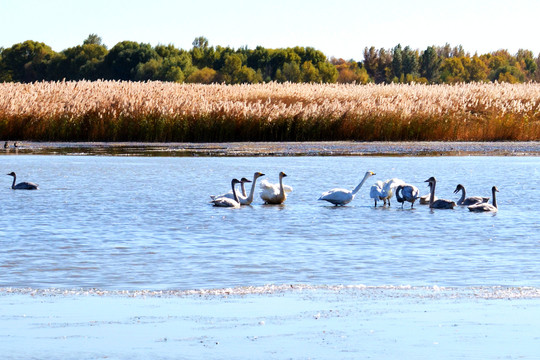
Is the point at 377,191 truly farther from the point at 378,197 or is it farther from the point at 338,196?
the point at 338,196

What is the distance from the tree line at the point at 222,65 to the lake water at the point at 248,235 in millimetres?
73018

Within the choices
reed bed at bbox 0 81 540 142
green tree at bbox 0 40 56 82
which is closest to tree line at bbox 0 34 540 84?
green tree at bbox 0 40 56 82

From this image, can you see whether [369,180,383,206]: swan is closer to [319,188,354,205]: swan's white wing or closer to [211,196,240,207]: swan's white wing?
[319,188,354,205]: swan's white wing

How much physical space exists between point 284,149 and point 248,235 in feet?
51.7

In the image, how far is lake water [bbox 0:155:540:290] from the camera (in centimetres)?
813

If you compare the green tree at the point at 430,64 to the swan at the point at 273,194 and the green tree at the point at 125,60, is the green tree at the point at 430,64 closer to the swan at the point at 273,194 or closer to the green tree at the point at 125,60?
the green tree at the point at 125,60

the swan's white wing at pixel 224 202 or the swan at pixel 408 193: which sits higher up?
the swan at pixel 408 193

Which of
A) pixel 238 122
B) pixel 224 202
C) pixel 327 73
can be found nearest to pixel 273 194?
pixel 224 202

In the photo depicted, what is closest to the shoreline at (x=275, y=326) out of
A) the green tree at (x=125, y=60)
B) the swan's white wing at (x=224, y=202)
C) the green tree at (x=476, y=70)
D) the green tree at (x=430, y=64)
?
the swan's white wing at (x=224, y=202)

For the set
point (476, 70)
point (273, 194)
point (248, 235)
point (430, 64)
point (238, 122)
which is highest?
point (430, 64)

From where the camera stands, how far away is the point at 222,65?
352 ft

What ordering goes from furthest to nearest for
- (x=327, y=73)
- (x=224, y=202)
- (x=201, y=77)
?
1. (x=327, y=73)
2. (x=201, y=77)
3. (x=224, y=202)

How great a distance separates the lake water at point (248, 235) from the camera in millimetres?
8133

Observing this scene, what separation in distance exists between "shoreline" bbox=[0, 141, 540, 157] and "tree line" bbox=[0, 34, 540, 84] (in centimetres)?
6186
